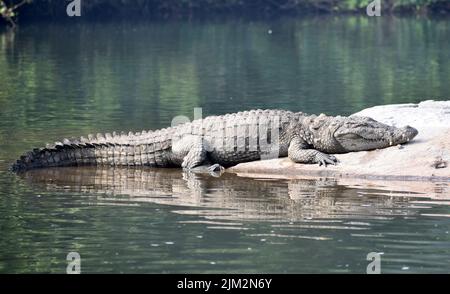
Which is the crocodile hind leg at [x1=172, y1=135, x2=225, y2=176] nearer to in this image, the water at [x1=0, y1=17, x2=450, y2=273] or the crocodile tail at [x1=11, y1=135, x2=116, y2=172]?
the water at [x1=0, y1=17, x2=450, y2=273]

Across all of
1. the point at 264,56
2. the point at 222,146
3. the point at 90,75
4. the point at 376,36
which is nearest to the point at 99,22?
the point at 376,36

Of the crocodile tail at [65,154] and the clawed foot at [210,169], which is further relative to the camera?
the crocodile tail at [65,154]

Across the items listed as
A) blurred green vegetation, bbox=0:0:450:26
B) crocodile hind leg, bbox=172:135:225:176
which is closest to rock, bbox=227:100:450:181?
crocodile hind leg, bbox=172:135:225:176

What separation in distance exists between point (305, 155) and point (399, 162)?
4.87 feet

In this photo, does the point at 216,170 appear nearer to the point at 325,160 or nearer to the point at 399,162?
the point at 325,160

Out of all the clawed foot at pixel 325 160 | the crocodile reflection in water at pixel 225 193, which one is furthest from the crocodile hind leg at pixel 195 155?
the clawed foot at pixel 325 160

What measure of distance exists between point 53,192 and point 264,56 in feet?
93.3

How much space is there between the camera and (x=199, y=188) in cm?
1695

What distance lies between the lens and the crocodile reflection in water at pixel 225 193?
1506 cm

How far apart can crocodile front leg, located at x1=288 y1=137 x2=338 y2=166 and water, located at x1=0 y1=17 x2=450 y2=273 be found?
639mm

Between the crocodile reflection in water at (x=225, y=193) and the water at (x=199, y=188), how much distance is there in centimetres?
3

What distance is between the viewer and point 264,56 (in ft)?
146

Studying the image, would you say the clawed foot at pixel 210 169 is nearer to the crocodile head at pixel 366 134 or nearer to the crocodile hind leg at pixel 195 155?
the crocodile hind leg at pixel 195 155

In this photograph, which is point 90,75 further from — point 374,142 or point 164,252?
point 164,252
